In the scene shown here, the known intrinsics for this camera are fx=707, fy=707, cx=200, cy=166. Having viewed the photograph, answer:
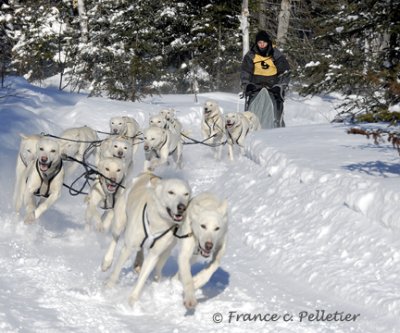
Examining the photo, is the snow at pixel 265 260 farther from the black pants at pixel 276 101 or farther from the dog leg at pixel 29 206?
the black pants at pixel 276 101

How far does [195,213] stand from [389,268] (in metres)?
1.58

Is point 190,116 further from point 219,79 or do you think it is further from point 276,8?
point 276,8

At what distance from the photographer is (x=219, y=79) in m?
25.0

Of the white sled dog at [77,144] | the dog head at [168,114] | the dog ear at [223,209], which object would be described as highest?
the dog head at [168,114]

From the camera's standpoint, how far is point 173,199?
15.6 feet

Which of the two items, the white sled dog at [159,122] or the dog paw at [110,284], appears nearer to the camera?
the dog paw at [110,284]

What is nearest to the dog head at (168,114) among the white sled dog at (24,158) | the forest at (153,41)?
the white sled dog at (24,158)

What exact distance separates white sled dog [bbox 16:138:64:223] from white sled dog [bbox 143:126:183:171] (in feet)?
8.30

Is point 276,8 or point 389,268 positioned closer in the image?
point 389,268

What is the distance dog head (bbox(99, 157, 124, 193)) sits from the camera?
6566mm

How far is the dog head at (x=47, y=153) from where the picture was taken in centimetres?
679

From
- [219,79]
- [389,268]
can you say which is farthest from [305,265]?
[219,79]

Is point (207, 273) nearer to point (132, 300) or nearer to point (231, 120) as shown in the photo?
point (132, 300)

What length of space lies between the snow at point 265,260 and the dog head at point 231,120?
133 centimetres
